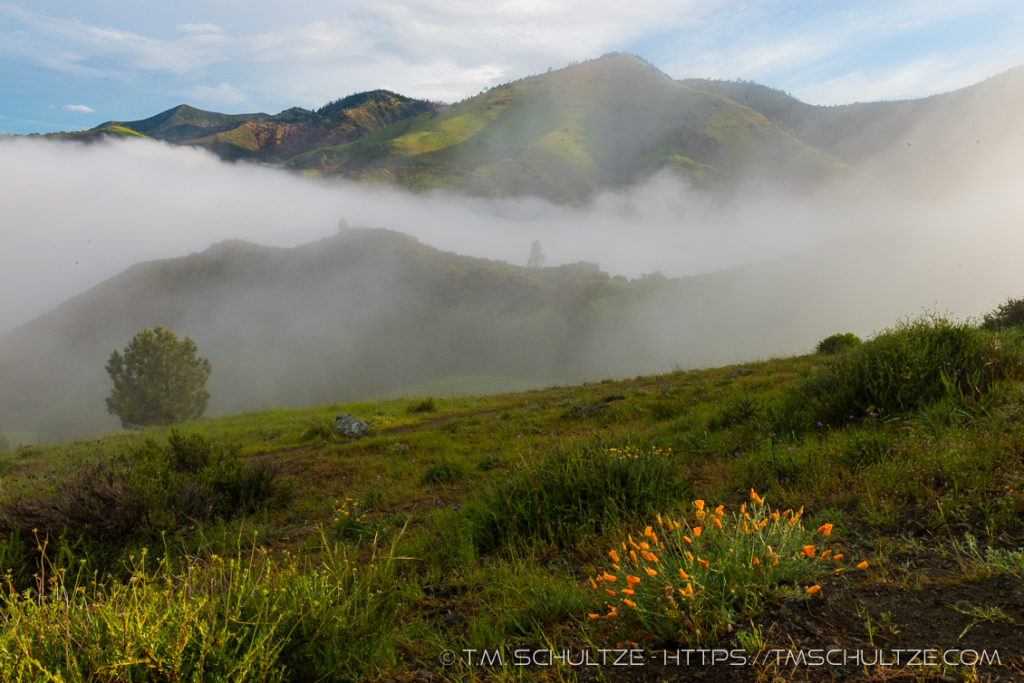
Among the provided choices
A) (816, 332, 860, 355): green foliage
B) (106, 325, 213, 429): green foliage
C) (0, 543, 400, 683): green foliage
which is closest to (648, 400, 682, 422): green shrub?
(0, 543, 400, 683): green foliage

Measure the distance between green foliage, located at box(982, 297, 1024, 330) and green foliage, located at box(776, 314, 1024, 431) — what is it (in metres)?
8.22

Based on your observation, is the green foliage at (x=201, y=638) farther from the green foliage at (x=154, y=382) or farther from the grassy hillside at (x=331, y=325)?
the grassy hillside at (x=331, y=325)

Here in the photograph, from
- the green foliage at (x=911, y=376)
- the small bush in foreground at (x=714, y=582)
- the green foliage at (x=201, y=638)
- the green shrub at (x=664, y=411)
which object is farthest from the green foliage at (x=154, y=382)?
the small bush in foreground at (x=714, y=582)

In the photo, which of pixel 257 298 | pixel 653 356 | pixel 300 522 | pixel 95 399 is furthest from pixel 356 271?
pixel 300 522

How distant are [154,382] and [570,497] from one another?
55.8m

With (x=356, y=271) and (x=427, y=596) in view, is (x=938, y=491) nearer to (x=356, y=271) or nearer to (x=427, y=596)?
(x=427, y=596)

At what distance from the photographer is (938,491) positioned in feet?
12.6

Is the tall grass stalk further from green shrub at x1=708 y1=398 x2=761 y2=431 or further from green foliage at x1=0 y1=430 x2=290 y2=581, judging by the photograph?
green shrub at x1=708 y1=398 x2=761 y2=431

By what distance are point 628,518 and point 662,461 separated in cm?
98

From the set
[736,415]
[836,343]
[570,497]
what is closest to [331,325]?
[836,343]

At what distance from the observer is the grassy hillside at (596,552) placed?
7.80 ft

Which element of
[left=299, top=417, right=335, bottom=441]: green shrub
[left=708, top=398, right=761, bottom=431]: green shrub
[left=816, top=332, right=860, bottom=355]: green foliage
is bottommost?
[left=299, top=417, right=335, bottom=441]: green shrub

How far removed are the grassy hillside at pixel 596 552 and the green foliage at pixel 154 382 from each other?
48.1m

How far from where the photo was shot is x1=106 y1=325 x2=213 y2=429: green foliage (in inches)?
1853
